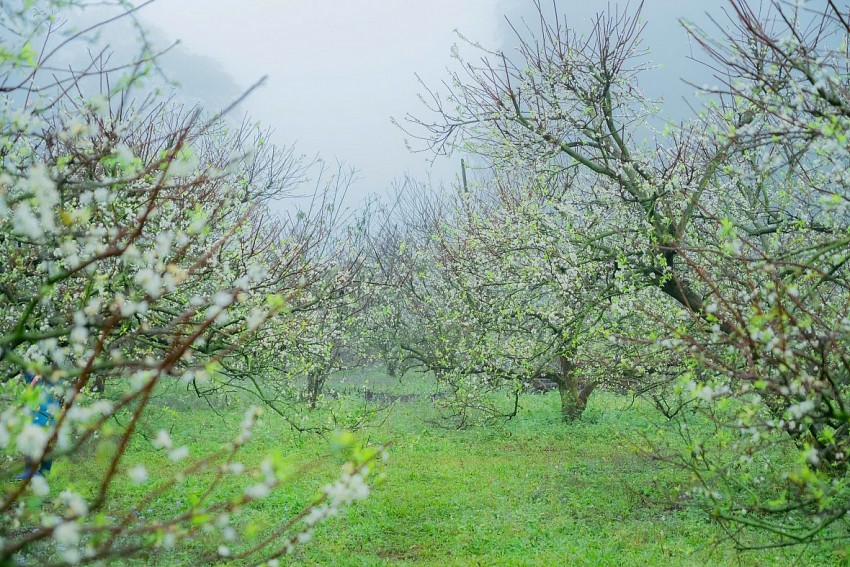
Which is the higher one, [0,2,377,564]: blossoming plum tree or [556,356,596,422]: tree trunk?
[0,2,377,564]: blossoming plum tree

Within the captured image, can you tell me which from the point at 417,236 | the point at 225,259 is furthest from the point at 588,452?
the point at 417,236

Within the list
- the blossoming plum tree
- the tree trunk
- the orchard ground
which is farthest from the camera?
the tree trunk

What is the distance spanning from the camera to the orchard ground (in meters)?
9.35

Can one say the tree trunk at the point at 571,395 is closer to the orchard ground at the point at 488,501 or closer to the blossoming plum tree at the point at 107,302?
the orchard ground at the point at 488,501

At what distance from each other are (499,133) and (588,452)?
8.42 meters

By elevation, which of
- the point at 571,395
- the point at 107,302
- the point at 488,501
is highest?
the point at 107,302

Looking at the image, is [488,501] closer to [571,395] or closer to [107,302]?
[107,302]

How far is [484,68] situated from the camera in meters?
12.6

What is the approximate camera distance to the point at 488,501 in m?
12.3

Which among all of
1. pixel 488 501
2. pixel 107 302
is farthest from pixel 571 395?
pixel 107 302

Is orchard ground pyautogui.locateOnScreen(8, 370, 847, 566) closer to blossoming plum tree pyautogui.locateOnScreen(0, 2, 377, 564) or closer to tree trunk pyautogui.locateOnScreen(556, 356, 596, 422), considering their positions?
tree trunk pyautogui.locateOnScreen(556, 356, 596, 422)

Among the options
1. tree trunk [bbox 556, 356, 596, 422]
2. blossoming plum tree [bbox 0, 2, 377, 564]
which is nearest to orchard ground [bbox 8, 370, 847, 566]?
tree trunk [bbox 556, 356, 596, 422]

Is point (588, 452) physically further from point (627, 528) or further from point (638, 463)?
point (627, 528)

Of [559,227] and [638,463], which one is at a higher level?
[559,227]
